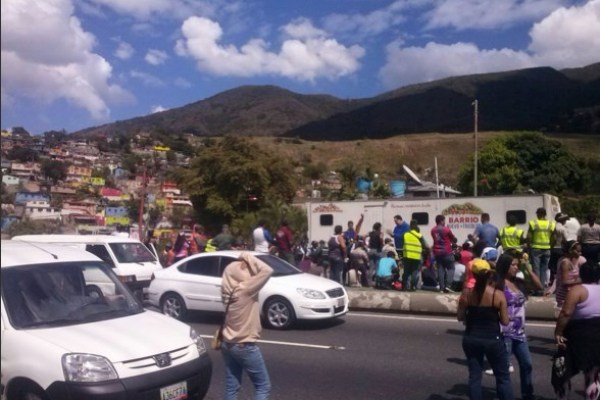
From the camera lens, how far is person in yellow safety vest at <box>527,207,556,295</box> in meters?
14.0

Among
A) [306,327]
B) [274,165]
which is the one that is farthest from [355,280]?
[274,165]

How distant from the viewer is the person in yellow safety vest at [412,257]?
14.4m

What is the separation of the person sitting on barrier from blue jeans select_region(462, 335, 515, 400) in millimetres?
9100

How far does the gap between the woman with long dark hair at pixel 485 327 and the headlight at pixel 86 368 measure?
315 centimetres

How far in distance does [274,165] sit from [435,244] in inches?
1372

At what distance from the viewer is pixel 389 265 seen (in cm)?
1545

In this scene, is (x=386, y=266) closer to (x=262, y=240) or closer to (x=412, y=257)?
(x=412, y=257)

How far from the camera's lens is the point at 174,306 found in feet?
42.6

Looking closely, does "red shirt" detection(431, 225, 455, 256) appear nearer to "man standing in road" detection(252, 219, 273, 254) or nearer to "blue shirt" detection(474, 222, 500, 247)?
"blue shirt" detection(474, 222, 500, 247)

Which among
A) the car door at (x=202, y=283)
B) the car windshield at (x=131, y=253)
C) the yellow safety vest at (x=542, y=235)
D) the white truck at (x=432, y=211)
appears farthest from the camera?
the white truck at (x=432, y=211)

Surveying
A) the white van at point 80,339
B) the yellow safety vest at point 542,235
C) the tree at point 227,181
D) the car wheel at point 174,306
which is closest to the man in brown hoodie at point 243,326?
the white van at point 80,339

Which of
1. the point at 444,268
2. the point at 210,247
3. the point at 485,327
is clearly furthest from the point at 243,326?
the point at 210,247

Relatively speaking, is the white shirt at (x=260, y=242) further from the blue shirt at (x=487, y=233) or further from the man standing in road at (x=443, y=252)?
the blue shirt at (x=487, y=233)

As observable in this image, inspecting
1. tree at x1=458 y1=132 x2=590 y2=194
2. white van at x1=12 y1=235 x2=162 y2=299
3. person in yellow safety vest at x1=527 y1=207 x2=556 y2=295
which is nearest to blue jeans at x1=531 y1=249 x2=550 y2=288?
person in yellow safety vest at x1=527 y1=207 x2=556 y2=295
